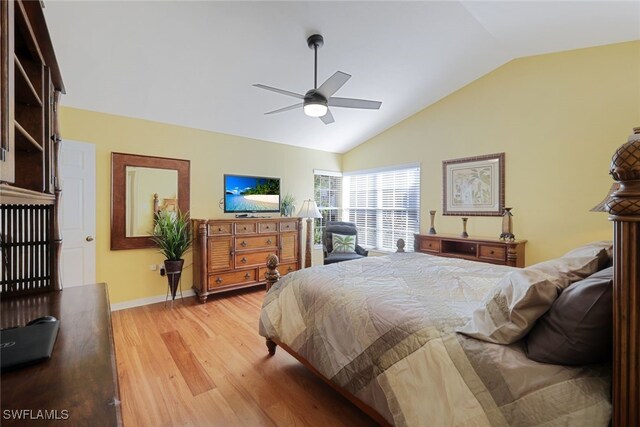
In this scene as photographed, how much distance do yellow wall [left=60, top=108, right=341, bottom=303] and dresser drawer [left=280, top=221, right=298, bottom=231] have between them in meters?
0.80

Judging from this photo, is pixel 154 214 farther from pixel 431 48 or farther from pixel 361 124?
pixel 431 48

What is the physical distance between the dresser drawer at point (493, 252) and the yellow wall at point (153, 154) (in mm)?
3198

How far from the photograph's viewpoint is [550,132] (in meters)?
3.17

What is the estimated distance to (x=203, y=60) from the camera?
9.25 feet

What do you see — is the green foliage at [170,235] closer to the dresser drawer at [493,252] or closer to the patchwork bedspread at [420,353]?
the patchwork bedspread at [420,353]

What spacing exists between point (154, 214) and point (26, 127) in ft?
8.22

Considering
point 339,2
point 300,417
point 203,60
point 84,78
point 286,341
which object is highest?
point 339,2

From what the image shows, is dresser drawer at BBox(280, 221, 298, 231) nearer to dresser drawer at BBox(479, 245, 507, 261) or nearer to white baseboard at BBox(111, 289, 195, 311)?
white baseboard at BBox(111, 289, 195, 311)

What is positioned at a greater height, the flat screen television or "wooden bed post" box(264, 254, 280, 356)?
the flat screen television

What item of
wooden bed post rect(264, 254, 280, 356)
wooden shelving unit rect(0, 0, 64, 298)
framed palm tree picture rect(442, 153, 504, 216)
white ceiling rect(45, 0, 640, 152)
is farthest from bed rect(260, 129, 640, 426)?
white ceiling rect(45, 0, 640, 152)

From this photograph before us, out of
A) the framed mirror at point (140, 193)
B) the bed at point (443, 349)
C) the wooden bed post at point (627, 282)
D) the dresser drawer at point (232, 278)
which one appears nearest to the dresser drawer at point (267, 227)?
the dresser drawer at point (232, 278)

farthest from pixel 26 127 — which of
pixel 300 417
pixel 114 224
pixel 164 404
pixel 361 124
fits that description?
pixel 361 124

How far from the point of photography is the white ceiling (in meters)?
2.32

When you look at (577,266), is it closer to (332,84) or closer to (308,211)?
(332,84)
